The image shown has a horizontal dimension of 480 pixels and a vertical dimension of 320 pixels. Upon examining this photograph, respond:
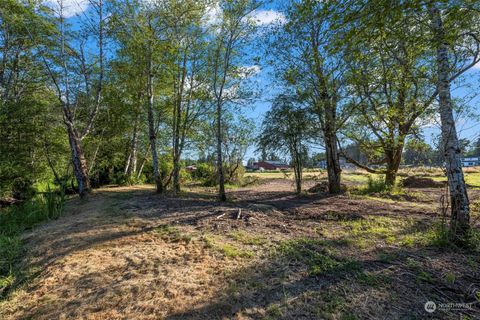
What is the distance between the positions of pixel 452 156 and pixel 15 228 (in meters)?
9.50

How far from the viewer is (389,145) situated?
30.3 ft

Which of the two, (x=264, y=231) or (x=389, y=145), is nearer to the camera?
(x=264, y=231)

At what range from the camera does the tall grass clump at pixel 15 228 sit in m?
3.19

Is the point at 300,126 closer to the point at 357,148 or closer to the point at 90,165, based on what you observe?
the point at 357,148

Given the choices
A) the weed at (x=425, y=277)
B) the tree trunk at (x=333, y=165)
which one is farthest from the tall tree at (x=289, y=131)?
the weed at (x=425, y=277)

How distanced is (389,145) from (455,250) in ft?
23.6

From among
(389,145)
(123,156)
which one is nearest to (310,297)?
(389,145)

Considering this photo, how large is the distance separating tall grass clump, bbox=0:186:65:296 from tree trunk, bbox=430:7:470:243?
6.41 meters

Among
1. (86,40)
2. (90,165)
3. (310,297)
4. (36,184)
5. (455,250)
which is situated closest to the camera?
(310,297)

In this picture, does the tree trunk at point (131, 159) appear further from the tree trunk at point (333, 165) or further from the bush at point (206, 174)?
the tree trunk at point (333, 165)

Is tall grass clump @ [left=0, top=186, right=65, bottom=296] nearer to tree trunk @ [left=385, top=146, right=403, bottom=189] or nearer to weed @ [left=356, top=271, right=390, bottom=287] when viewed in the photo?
weed @ [left=356, top=271, right=390, bottom=287]

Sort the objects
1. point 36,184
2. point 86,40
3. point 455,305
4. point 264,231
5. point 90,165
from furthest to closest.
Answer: point 90,165 < point 36,184 < point 86,40 < point 264,231 < point 455,305

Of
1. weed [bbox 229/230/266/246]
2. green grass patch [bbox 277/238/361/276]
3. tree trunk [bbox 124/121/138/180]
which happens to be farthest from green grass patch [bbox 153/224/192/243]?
tree trunk [bbox 124/121/138/180]

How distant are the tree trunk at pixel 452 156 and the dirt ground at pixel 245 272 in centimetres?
48
